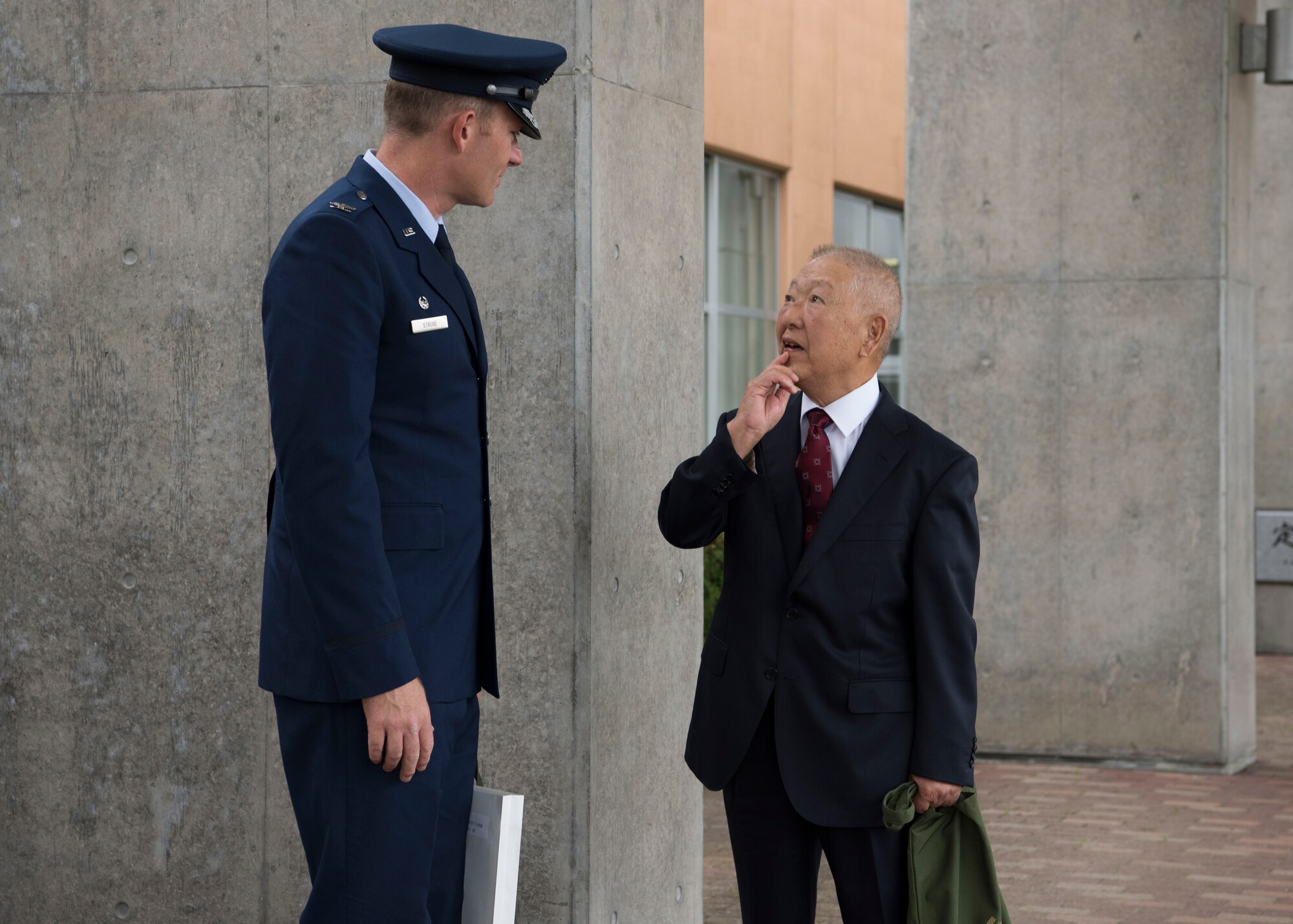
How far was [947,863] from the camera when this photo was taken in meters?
3.17

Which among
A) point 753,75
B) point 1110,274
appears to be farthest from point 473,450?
point 753,75

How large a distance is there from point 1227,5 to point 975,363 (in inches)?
80.3

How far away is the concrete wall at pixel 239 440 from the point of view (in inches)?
148

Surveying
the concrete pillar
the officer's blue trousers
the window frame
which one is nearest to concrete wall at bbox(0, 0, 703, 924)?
the officer's blue trousers

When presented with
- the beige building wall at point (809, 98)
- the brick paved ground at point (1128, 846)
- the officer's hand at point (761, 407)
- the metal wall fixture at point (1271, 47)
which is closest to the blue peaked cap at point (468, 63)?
the officer's hand at point (761, 407)

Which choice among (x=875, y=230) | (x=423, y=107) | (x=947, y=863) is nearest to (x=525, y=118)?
(x=423, y=107)

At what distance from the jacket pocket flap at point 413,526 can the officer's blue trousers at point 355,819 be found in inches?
10.8

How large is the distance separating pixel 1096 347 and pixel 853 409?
526cm

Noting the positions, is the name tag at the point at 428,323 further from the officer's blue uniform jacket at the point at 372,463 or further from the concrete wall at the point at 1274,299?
the concrete wall at the point at 1274,299

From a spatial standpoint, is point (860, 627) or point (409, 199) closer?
point (409, 199)

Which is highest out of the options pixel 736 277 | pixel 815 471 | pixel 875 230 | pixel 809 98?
pixel 809 98

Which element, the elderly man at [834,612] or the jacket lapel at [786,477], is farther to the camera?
the jacket lapel at [786,477]

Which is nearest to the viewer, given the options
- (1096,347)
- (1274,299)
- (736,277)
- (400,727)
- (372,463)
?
(400,727)

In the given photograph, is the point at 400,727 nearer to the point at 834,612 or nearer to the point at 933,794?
the point at 834,612
